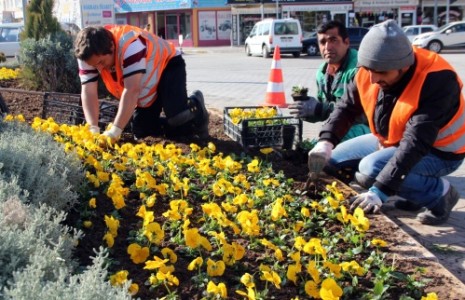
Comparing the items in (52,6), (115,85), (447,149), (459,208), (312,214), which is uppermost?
(52,6)

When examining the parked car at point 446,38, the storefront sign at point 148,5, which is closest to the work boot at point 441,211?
the parked car at point 446,38

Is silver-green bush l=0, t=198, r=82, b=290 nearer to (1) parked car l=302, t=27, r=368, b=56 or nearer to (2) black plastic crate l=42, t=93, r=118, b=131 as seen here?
(2) black plastic crate l=42, t=93, r=118, b=131

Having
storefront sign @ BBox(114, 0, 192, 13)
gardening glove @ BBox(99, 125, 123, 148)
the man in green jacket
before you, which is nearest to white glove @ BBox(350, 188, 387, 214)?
the man in green jacket

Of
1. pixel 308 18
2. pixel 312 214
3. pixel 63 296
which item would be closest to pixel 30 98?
pixel 312 214

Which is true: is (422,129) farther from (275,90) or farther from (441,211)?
(275,90)

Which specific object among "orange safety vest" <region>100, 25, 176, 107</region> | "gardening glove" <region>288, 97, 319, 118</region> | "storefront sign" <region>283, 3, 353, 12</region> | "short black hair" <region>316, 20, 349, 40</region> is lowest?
"gardening glove" <region>288, 97, 319, 118</region>

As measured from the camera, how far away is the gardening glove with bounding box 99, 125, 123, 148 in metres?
4.17

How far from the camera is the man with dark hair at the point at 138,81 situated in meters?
4.26

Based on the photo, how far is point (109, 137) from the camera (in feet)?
13.9

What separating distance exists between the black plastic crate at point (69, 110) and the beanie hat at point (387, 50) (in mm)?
2961

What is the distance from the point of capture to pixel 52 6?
9852 mm

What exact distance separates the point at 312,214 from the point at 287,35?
2291 cm

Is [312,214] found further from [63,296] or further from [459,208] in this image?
[63,296]

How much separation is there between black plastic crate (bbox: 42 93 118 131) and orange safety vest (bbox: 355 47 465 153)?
2.68 meters
